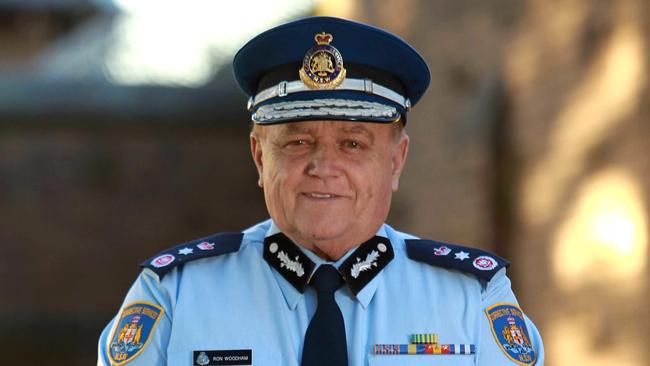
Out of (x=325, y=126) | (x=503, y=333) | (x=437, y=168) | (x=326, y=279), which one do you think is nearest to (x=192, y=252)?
(x=326, y=279)

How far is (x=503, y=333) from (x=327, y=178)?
0.58 meters

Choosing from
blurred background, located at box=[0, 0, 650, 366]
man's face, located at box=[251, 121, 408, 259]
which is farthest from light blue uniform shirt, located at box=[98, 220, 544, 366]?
blurred background, located at box=[0, 0, 650, 366]

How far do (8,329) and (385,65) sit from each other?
6.68 meters

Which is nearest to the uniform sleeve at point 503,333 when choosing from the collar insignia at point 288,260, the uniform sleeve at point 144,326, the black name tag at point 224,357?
the collar insignia at point 288,260

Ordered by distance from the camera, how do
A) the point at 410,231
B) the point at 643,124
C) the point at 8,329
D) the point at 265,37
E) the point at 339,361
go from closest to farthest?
the point at 339,361 < the point at 265,37 < the point at 643,124 < the point at 410,231 < the point at 8,329

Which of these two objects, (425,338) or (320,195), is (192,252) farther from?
(425,338)

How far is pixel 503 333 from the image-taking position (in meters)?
2.57

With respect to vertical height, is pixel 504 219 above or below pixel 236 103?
below

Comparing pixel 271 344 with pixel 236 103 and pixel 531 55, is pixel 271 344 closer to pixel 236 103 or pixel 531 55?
pixel 531 55

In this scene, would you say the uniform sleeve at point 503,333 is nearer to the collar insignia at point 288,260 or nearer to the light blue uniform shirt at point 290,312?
the light blue uniform shirt at point 290,312

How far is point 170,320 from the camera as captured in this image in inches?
100.0

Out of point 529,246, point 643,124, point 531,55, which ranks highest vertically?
point 531,55

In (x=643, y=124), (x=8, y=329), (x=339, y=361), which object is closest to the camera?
(x=339, y=361)

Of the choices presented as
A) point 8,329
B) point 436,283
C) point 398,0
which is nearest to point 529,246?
point 398,0
